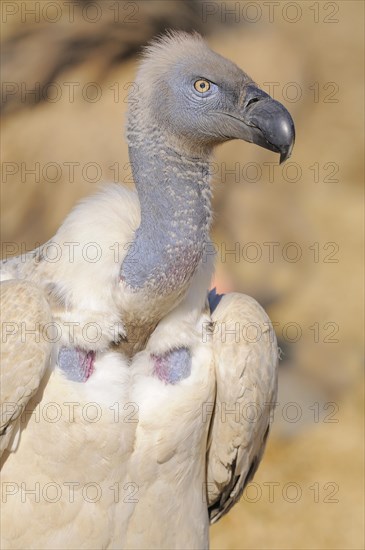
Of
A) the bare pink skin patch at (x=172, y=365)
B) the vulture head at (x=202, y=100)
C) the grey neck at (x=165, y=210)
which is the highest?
the vulture head at (x=202, y=100)

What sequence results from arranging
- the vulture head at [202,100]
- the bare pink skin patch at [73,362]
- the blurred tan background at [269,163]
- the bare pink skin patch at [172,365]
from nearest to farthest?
the vulture head at [202,100]
the bare pink skin patch at [73,362]
the bare pink skin patch at [172,365]
the blurred tan background at [269,163]

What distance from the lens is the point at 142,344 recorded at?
3.50 m

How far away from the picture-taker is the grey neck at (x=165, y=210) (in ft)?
10.5

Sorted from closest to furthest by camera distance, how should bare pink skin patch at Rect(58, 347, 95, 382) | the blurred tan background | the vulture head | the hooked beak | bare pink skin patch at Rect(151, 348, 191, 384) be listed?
the hooked beak < the vulture head < bare pink skin patch at Rect(58, 347, 95, 382) < bare pink skin patch at Rect(151, 348, 191, 384) < the blurred tan background

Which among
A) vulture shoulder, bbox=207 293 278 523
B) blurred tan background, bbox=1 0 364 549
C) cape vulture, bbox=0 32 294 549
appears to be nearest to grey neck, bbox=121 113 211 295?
cape vulture, bbox=0 32 294 549

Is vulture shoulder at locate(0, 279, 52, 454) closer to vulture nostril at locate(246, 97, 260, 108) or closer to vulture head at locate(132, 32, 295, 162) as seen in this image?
vulture head at locate(132, 32, 295, 162)

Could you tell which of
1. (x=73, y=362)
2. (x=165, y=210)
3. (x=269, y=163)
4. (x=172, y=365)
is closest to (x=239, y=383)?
(x=172, y=365)

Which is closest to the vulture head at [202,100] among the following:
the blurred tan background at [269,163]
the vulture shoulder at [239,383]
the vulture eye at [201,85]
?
the vulture eye at [201,85]

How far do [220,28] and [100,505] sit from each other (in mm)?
3846

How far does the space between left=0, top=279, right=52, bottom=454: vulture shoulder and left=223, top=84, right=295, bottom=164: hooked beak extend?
858mm

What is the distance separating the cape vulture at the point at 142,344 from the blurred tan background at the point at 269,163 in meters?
2.70

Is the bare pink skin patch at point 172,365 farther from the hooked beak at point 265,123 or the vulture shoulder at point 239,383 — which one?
the hooked beak at point 265,123

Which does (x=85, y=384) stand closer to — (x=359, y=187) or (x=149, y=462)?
(x=149, y=462)

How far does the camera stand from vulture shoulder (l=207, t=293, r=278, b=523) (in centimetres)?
357
